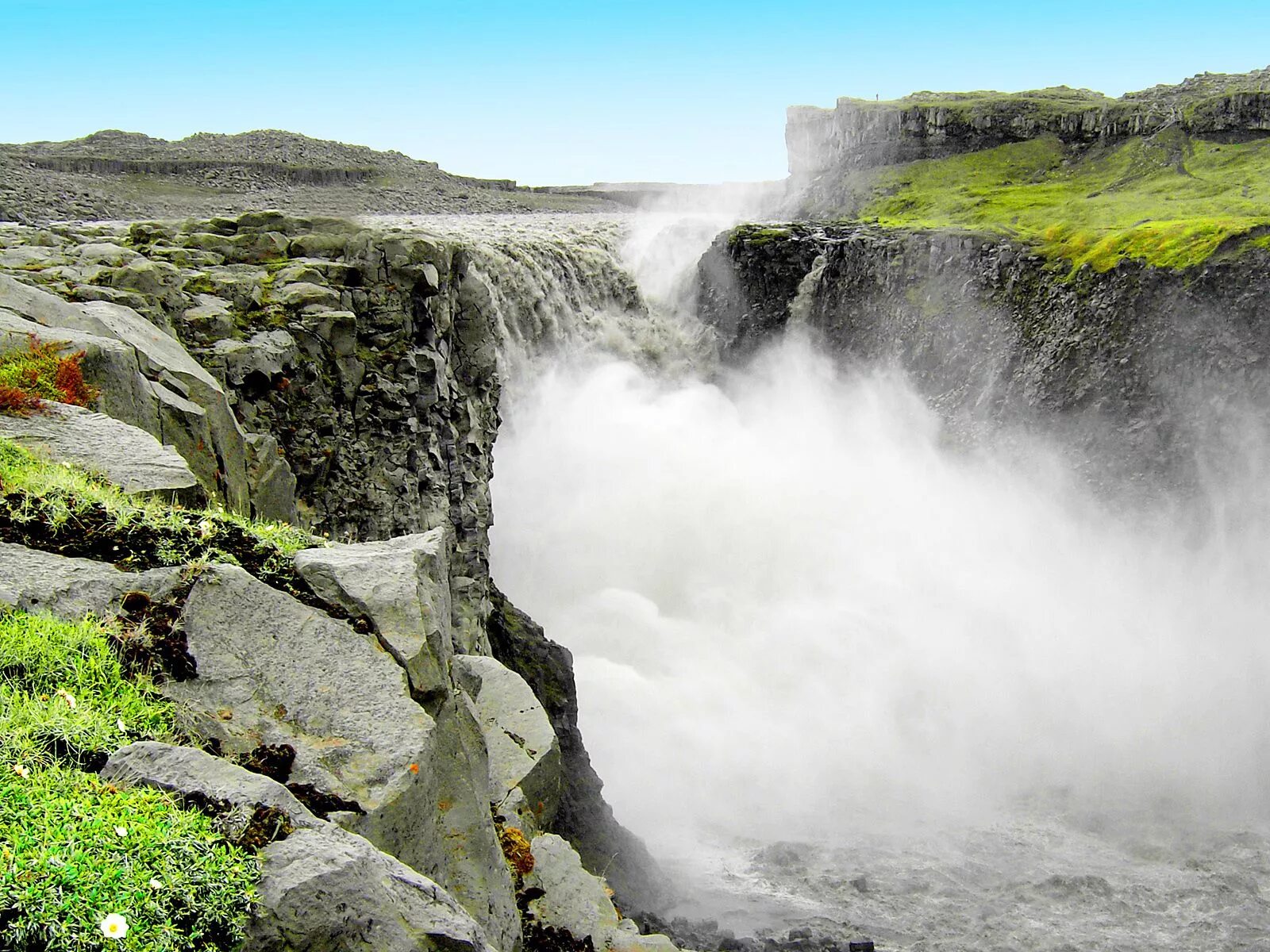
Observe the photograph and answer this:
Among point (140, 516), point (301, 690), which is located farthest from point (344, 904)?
point (140, 516)

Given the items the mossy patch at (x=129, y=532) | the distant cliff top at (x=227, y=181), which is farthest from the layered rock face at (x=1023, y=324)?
the mossy patch at (x=129, y=532)

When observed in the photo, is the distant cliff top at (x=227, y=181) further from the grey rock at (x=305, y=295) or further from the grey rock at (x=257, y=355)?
the grey rock at (x=257, y=355)

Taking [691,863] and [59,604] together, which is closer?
[59,604]

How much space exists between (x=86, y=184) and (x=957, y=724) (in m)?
53.3

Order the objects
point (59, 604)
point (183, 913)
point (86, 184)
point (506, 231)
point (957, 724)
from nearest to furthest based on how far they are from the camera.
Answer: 1. point (183, 913)
2. point (59, 604)
3. point (957, 724)
4. point (506, 231)
5. point (86, 184)

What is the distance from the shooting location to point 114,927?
155 inches

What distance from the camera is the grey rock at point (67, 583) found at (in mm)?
6059

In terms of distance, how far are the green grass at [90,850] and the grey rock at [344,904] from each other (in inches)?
5.3

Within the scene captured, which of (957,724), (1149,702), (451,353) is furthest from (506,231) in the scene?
(1149,702)

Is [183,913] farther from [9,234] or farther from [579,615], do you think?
[579,615]

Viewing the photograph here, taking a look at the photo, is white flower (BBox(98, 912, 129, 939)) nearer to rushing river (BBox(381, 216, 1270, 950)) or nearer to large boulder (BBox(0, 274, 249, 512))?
large boulder (BBox(0, 274, 249, 512))

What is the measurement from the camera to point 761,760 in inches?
1062

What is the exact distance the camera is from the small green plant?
945cm

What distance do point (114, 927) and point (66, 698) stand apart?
5.74 feet
